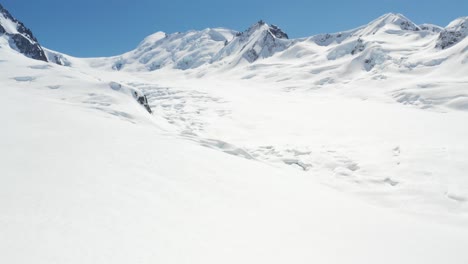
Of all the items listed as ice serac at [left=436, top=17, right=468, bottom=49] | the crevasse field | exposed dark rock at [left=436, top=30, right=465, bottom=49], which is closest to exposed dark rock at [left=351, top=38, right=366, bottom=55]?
ice serac at [left=436, top=17, right=468, bottom=49]

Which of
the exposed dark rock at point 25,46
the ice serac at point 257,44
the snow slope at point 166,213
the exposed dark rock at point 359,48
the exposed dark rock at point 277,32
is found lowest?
the snow slope at point 166,213

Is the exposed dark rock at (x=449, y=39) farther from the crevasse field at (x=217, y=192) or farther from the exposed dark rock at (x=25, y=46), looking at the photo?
the exposed dark rock at (x=25, y=46)

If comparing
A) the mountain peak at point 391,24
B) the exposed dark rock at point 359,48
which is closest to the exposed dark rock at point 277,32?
the mountain peak at point 391,24

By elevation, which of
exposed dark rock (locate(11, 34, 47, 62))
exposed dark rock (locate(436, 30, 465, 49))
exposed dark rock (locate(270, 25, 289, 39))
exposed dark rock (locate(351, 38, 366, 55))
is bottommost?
exposed dark rock (locate(11, 34, 47, 62))

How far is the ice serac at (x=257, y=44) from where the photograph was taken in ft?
470

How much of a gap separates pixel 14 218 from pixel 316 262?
383cm

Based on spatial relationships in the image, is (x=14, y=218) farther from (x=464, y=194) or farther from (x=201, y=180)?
(x=464, y=194)

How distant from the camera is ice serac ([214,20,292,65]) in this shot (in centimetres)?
14312

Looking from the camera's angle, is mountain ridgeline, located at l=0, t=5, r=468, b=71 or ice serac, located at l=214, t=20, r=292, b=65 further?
ice serac, located at l=214, t=20, r=292, b=65

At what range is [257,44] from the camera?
148m

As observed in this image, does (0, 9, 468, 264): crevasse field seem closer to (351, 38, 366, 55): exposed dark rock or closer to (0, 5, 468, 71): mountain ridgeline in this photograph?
(0, 5, 468, 71): mountain ridgeline

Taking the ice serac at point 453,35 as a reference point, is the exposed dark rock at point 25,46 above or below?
below

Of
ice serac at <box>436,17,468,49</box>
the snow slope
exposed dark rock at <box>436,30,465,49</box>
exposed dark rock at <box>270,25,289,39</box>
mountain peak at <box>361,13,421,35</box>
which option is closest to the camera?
the snow slope

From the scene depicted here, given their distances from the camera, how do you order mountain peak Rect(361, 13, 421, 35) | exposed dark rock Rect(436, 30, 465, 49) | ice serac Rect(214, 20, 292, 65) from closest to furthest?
1. exposed dark rock Rect(436, 30, 465, 49)
2. mountain peak Rect(361, 13, 421, 35)
3. ice serac Rect(214, 20, 292, 65)
